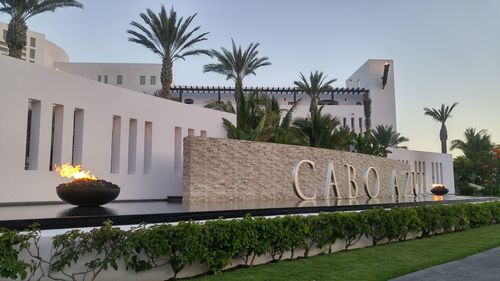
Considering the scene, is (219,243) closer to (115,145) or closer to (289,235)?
(289,235)

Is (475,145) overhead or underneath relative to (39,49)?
underneath

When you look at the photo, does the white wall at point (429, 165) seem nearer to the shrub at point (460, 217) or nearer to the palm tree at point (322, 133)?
the palm tree at point (322, 133)

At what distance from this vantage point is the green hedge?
18.1 feet

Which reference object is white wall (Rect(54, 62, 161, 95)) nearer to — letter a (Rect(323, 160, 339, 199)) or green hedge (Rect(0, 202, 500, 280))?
letter a (Rect(323, 160, 339, 199))

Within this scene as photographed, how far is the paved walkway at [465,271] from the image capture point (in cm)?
675

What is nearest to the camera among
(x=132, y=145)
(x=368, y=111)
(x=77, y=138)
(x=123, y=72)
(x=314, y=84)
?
(x=77, y=138)

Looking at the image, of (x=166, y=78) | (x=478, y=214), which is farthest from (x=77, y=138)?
(x=478, y=214)

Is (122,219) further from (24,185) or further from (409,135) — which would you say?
(409,135)

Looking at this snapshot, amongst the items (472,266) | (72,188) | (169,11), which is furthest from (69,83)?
(169,11)

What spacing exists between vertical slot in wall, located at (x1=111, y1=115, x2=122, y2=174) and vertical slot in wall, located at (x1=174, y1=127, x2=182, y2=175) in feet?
9.80

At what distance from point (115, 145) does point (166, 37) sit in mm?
13198

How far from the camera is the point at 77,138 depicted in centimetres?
1367

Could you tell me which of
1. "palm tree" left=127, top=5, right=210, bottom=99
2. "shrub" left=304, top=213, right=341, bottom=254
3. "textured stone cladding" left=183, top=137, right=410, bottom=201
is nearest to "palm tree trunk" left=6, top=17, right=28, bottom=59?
"palm tree" left=127, top=5, right=210, bottom=99

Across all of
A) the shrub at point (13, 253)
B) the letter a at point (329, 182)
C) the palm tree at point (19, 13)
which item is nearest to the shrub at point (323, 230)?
the shrub at point (13, 253)
